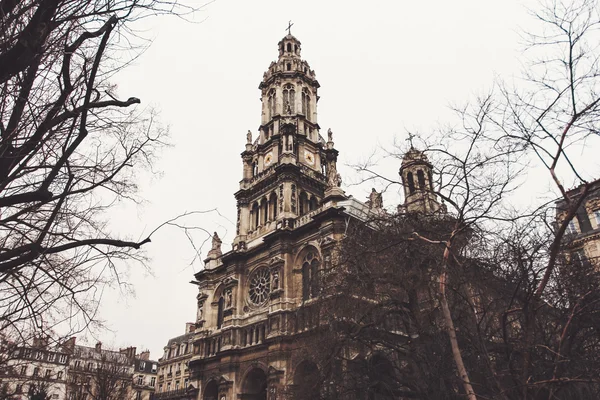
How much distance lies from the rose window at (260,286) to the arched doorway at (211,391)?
22.3 feet

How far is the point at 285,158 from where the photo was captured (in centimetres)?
3484

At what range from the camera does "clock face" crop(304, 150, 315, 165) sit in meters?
38.0

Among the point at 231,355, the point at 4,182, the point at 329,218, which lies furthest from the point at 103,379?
the point at 4,182

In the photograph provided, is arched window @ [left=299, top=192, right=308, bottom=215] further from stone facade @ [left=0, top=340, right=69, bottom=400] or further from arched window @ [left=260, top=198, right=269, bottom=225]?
stone facade @ [left=0, top=340, right=69, bottom=400]

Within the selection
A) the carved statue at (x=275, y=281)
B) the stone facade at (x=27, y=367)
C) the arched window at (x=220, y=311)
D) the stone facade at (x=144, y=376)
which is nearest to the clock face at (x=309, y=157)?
the carved statue at (x=275, y=281)

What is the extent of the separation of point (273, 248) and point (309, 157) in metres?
10.4

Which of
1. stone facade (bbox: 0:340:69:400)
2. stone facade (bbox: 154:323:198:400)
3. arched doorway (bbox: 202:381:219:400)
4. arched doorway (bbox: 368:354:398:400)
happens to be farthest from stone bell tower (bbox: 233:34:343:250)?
stone facade (bbox: 154:323:198:400)

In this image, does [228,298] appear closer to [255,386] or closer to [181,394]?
[255,386]

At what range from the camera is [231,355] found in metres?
30.6

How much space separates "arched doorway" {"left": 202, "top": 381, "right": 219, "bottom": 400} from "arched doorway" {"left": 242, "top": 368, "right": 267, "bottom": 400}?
400 centimetres

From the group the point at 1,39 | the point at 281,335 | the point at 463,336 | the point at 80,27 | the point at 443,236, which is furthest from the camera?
the point at 281,335

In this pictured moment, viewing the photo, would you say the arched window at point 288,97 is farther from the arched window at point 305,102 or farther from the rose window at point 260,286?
the rose window at point 260,286

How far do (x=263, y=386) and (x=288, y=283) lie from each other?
7.26 metres

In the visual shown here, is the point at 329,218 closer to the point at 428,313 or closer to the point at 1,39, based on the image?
the point at 428,313
